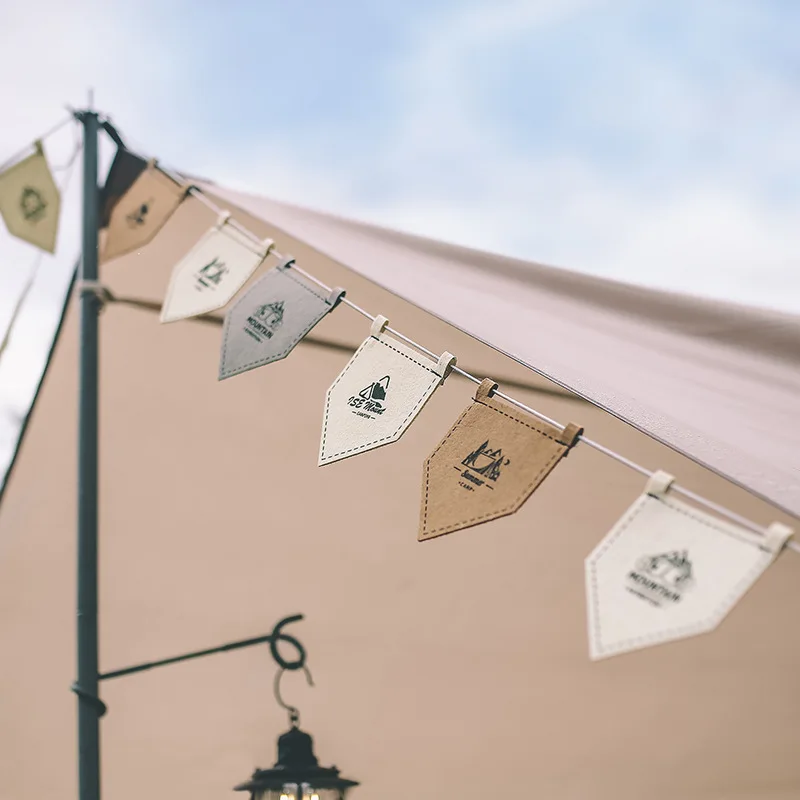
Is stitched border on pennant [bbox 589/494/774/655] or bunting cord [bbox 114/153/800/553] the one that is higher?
bunting cord [bbox 114/153/800/553]

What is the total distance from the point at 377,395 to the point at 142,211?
2.36 ft

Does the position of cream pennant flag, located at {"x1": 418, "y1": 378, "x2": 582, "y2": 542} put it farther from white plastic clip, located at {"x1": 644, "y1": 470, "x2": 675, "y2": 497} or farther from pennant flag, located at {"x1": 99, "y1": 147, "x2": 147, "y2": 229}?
pennant flag, located at {"x1": 99, "y1": 147, "x2": 147, "y2": 229}

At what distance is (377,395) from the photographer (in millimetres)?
824

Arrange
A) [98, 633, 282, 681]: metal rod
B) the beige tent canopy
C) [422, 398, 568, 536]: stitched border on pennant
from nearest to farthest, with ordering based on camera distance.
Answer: [422, 398, 568, 536]: stitched border on pennant
[98, 633, 282, 681]: metal rod
the beige tent canopy

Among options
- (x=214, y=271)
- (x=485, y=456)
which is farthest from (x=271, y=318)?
(x=485, y=456)

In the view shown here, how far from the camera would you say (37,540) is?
1723mm

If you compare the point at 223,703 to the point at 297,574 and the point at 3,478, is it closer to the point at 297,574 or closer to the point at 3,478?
the point at 297,574

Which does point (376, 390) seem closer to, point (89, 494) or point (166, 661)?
point (89, 494)

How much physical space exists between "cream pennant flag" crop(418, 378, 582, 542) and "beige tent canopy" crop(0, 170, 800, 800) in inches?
14.7

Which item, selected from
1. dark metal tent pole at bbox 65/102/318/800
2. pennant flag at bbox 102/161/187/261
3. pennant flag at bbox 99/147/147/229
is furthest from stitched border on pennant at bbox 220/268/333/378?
pennant flag at bbox 99/147/147/229

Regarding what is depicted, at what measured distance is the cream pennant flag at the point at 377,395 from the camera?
80 centimetres

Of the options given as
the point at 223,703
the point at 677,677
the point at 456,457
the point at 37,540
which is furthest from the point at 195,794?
the point at 456,457

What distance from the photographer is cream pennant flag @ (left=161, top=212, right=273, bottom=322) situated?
109 cm

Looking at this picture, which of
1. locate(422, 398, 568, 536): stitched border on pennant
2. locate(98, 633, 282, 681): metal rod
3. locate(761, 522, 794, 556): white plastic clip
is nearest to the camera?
locate(761, 522, 794, 556): white plastic clip
